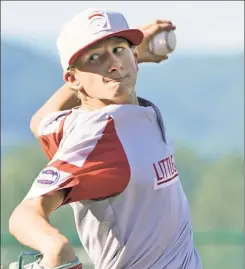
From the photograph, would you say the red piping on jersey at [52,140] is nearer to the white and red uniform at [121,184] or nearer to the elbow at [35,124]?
the white and red uniform at [121,184]

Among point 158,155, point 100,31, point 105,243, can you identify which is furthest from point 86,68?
point 105,243

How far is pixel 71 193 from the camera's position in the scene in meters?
2.01

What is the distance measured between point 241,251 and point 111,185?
3.94 m

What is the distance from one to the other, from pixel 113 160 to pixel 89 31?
278 millimetres

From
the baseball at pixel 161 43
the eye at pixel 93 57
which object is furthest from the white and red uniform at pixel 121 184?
the baseball at pixel 161 43

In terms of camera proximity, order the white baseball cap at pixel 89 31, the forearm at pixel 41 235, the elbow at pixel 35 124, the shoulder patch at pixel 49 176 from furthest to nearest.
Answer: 1. the elbow at pixel 35 124
2. the white baseball cap at pixel 89 31
3. the shoulder patch at pixel 49 176
4. the forearm at pixel 41 235

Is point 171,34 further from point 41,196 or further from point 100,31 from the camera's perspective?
point 41,196

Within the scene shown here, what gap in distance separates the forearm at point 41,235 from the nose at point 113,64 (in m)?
0.36

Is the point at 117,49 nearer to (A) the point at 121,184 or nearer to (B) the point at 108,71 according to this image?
(B) the point at 108,71

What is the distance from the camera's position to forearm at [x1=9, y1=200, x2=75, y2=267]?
1847mm

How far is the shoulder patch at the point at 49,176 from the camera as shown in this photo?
6.51 feet

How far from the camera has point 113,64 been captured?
7.06ft

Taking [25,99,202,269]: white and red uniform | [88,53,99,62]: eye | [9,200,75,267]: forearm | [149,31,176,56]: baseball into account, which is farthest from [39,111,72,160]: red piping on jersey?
Result: [149,31,176,56]: baseball

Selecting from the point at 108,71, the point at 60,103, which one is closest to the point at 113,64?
the point at 108,71
